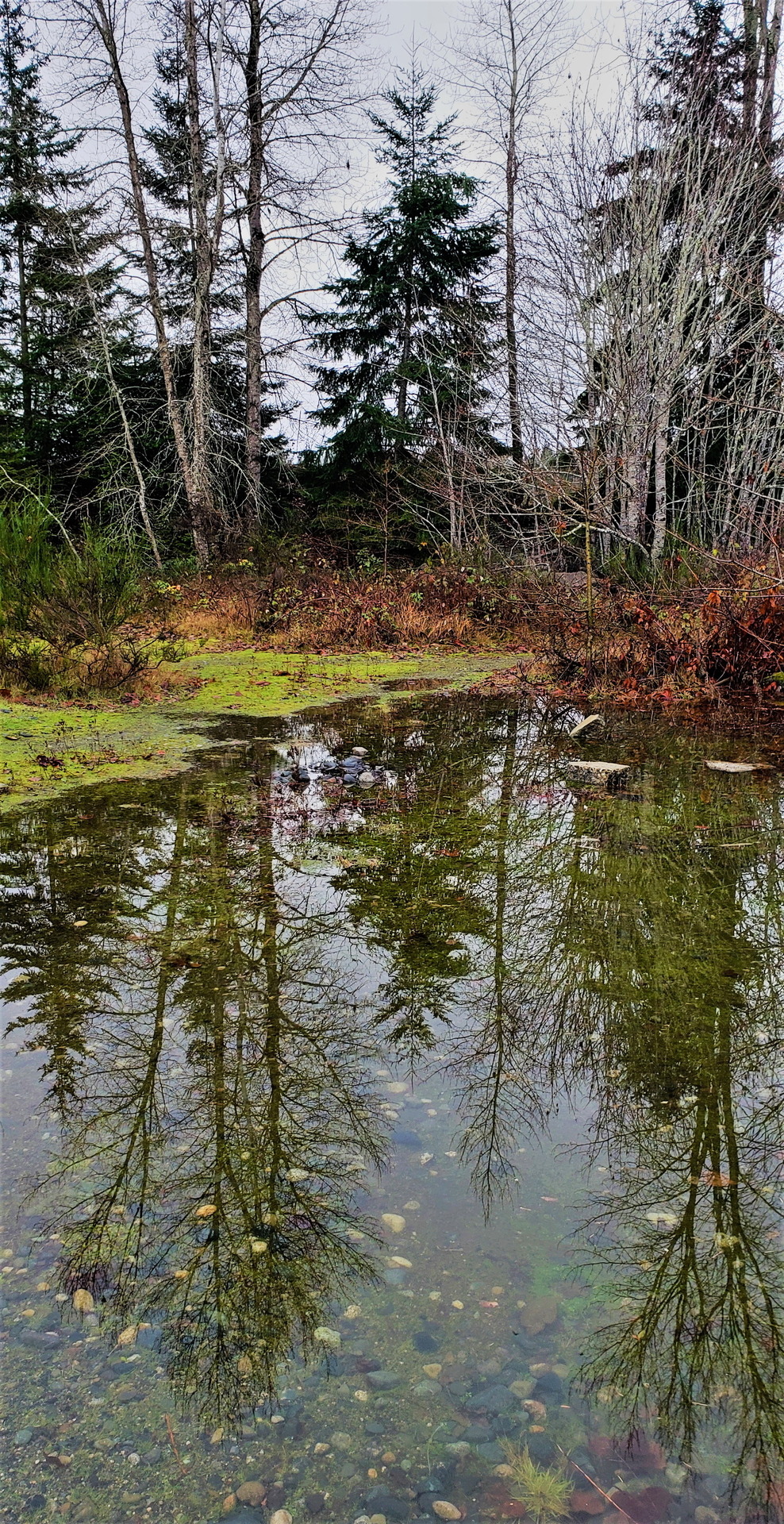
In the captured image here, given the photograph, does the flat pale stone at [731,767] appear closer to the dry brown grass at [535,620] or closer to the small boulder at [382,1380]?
the dry brown grass at [535,620]

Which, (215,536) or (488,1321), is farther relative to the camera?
(215,536)

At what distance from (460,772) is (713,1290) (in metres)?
4.37

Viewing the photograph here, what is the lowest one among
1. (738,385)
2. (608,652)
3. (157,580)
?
(608,652)

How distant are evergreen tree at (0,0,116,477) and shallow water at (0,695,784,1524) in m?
15.6

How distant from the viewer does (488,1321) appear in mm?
1741

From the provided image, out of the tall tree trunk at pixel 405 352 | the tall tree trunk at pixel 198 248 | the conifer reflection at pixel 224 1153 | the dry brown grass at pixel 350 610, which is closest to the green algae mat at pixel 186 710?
the dry brown grass at pixel 350 610

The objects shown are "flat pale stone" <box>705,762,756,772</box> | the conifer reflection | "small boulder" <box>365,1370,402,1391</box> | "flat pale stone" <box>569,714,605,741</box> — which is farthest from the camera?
"flat pale stone" <box>569,714,605,741</box>

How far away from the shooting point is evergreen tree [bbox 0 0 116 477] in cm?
1775

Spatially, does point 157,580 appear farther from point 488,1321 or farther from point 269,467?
point 488,1321

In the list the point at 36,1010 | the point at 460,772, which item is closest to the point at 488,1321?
the point at 36,1010

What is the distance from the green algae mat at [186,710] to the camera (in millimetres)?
5891

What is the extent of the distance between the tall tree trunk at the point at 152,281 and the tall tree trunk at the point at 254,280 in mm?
1272

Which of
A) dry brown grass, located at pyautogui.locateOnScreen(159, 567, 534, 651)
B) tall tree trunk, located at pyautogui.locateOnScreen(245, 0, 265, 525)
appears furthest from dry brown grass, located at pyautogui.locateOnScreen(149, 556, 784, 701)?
tall tree trunk, located at pyautogui.locateOnScreen(245, 0, 265, 525)

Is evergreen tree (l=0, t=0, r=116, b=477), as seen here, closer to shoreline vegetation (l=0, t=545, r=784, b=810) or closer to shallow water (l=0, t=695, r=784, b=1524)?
shoreline vegetation (l=0, t=545, r=784, b=810)
